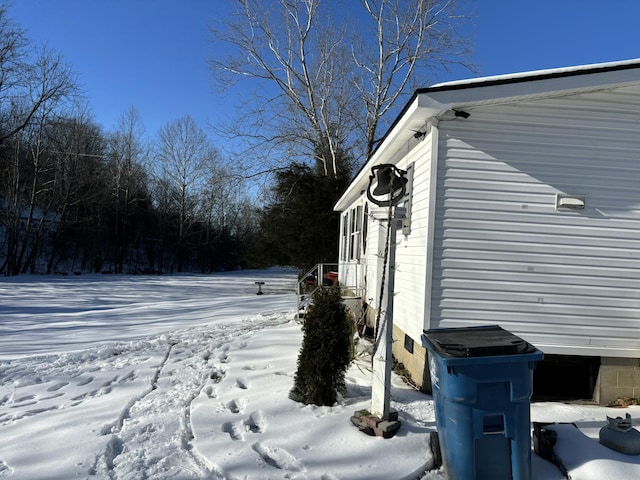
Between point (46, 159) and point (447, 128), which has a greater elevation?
point (46, 159)

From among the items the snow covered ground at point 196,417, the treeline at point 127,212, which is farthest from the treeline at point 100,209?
the snow covered ground at point 196,417

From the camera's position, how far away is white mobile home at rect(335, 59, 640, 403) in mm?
4727

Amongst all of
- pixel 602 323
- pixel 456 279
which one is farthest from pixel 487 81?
pixel 602 323

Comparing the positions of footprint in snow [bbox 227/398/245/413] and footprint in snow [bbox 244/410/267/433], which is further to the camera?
footprint in snow [bbox 227/398/245/413]

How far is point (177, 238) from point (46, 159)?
15.1 meters

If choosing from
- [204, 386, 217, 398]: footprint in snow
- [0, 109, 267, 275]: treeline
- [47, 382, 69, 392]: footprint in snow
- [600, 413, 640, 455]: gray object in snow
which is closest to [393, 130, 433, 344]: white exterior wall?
[600, 413, 640, 455]: gray object in snow

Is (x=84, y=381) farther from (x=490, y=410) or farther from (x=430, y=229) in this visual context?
(x=490, y=410)

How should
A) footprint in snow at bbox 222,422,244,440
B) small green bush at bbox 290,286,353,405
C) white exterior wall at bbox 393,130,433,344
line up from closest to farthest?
1. footprint in snow at bbox 222,422,244,440
2. small green bush at bbox 290,286,353,405
3. white exterior wall at bbox 393,130,433,344

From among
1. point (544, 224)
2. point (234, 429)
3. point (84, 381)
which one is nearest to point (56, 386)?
point (84, 381)

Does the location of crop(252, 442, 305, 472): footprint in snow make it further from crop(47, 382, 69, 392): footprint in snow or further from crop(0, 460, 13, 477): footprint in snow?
crop(47, 382, 69, 392): footprint in snow

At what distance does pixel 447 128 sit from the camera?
4.86 meters

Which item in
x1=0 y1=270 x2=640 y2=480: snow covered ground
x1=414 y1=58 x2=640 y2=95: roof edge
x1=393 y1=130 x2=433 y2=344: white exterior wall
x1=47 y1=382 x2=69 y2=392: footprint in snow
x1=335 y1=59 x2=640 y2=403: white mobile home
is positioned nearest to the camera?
x1=0 y1=270 x2=640 y2=480: snow covered ground

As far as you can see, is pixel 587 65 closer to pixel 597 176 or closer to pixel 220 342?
pixel 597 176

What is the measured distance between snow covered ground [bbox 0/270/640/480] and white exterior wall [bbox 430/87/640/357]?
100cm
